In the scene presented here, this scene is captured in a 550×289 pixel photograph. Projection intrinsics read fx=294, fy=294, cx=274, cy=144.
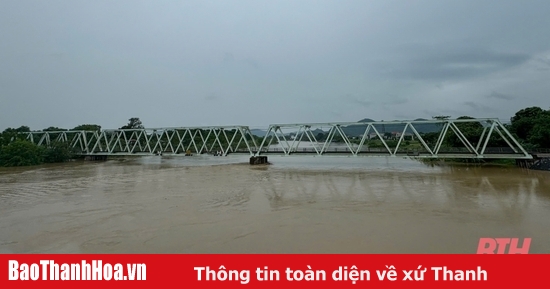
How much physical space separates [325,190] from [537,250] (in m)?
10.9

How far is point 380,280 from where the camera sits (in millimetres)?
5297

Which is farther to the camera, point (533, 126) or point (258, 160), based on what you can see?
point (258, 160)

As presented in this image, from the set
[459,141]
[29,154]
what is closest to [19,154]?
[29,154]

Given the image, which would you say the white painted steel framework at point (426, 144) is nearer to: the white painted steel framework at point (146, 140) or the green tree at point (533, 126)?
the green tree at point (533, 126)

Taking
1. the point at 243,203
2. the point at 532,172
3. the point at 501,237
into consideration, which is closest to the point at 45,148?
the point at 243,203

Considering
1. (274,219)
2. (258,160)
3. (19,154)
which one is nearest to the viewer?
(274,219)

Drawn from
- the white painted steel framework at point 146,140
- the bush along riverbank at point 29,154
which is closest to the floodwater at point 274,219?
the white painted steel framework at point 146,140

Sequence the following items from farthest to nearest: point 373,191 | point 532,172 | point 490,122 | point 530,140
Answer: point 530,140 → point 490,122 → point 532,172 → point 373,191

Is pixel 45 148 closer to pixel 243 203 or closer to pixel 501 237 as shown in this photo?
pixel 243 203

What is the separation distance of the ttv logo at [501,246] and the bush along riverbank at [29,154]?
163ft

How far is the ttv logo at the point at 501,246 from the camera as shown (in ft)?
23.3

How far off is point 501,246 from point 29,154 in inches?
2007

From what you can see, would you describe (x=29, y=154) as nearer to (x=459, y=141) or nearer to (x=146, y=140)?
(x=146, y=140)

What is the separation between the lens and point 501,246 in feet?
24.8
